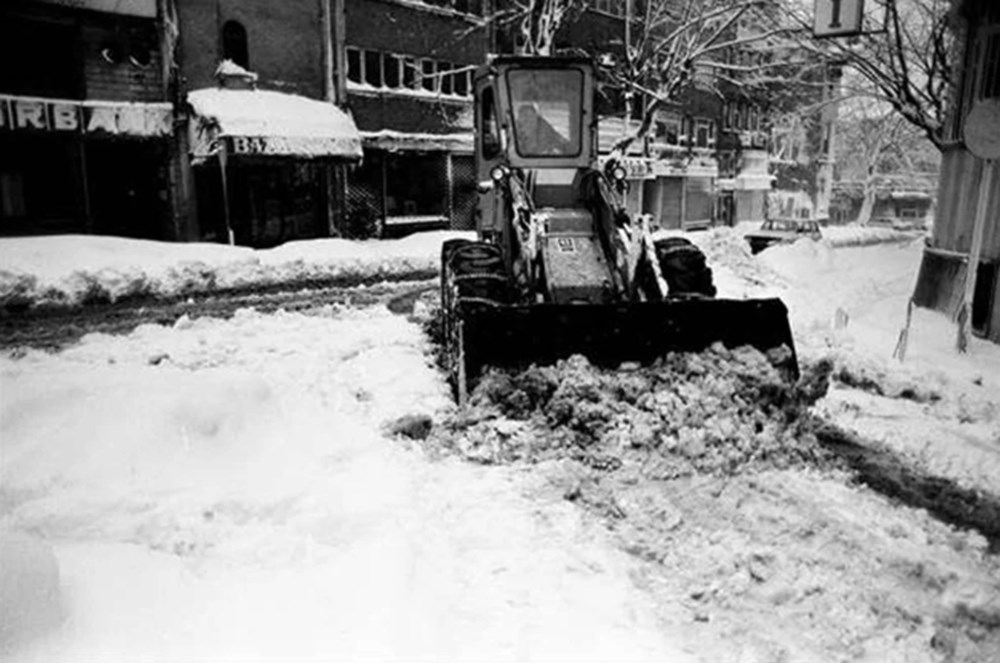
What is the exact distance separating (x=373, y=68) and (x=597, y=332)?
19.8 meters

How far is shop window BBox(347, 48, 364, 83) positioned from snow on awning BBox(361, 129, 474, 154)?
5.44 ft

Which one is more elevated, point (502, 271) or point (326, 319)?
point (502, 271)

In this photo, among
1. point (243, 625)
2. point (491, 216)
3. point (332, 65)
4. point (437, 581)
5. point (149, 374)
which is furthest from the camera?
point (332, 65)

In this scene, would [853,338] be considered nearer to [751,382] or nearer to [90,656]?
[751,382]

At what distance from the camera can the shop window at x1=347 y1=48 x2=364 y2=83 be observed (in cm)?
2319

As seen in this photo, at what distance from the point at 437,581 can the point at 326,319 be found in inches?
286

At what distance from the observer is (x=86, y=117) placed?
1723 cm

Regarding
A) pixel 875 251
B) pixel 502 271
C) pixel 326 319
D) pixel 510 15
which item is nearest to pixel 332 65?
pixel 510 15

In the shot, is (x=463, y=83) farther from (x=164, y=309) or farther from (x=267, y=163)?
(x=164, y=309)

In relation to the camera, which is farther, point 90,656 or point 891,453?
point 891,453

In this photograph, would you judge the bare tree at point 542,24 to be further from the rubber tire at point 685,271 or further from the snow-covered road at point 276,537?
the snow-covered road at point 276,537

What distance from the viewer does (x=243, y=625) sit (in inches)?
142

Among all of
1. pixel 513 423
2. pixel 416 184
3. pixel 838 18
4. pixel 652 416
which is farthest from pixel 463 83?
pixel 652 416

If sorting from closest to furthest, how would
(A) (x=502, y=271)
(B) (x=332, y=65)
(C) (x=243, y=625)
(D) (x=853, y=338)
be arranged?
(C) (x=243, y=625) → (A) (x=502, y=271) → (D) (x=853, y=338) → (B) (x=332, y=65)
